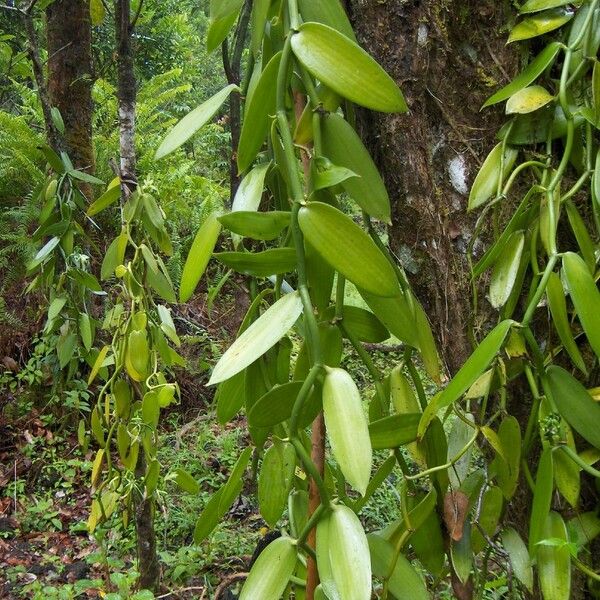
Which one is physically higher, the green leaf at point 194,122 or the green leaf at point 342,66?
the green leaf at point 342,66

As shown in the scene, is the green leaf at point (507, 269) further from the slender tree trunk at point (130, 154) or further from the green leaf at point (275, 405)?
the slender tree trunk at point (130, 154)

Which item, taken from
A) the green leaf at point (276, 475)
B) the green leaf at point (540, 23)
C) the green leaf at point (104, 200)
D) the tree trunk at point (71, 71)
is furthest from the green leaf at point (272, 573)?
the tree trunk at point (71, 71)

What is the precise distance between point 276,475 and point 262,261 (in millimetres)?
122

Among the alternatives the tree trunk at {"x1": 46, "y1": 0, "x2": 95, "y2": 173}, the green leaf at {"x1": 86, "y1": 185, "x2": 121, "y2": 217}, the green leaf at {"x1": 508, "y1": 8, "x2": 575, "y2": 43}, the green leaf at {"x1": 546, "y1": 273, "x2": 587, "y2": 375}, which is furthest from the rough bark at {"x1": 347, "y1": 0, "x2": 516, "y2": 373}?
the tree trunk at {"x1": 46, "y1": 0, "x2": 95, "y2": 173}

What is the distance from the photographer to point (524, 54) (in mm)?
521

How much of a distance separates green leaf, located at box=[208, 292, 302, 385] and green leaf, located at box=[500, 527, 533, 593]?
10.6 inches

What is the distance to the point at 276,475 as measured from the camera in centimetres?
36

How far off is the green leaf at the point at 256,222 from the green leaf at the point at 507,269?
21cm

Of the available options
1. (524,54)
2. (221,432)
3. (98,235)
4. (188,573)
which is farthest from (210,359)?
(524,54)

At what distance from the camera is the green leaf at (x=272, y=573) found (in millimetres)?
308

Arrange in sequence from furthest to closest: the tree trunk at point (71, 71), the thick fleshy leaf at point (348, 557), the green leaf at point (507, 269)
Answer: the tree trunk at point (71, 71) → the green leaf at point (507, 269) → the thick fleshy leaf at point (348, 557)

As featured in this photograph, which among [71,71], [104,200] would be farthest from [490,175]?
[71,71]

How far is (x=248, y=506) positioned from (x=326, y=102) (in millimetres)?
1497

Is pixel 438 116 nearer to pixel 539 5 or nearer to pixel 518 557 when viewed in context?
pixel 539 5
